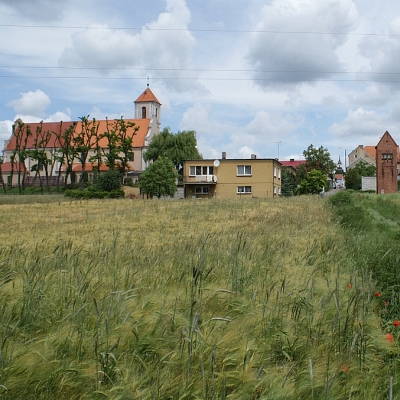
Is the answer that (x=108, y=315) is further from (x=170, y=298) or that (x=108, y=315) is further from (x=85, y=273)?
(x=85, y=273)

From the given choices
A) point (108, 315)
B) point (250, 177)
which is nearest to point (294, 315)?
point (108, 315)

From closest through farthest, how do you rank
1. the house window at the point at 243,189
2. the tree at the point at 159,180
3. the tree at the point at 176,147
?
the tree at the point at 159,180
the house window at the point at 243,189
the tree at the point at 176,147

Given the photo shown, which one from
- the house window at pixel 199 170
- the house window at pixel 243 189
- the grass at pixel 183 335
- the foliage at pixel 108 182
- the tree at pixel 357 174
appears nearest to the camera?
the grass at pixel 183 335

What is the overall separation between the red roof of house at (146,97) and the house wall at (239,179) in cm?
5265

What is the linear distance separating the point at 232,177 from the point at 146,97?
57290mm

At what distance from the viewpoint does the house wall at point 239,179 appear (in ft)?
224

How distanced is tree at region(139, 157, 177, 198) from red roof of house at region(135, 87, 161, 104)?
186ft

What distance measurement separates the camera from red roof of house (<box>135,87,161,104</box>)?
393 ft

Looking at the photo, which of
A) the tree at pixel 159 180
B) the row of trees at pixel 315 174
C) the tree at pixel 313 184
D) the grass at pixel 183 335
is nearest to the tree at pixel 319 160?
the row of trees at pixel 315 174

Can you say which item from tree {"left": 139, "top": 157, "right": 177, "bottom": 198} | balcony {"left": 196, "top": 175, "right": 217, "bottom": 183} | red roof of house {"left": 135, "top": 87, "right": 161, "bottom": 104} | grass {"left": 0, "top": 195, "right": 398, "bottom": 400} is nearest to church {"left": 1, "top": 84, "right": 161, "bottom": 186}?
red roof of house {"left": 135, "top": 87, "right": 161, "bottom": 104}

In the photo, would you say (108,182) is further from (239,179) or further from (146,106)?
(146,106)

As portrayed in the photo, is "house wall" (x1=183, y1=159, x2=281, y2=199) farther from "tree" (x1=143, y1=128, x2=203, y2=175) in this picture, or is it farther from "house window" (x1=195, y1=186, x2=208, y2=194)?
"tree" (x1=143, y1=128, x2=203, y2=175)

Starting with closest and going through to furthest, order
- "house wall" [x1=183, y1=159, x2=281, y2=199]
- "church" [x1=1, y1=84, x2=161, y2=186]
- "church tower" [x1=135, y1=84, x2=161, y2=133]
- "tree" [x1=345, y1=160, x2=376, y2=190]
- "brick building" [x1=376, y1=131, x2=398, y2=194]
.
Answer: "brick building" [x1=376, y1=131, x2=398, y2=194] → "house wall" [x1=183, y1=159, x2=281, y2=199] → "church" [x1=1, y1=84, x2=161, y2=186] → "tree" [x1=345, y1=160, x2=376, y2=190] → "church tower" [x1=135, y1=84, x2=161, y2=133]

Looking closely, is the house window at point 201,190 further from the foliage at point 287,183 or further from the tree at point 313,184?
the tree at point 313,184
